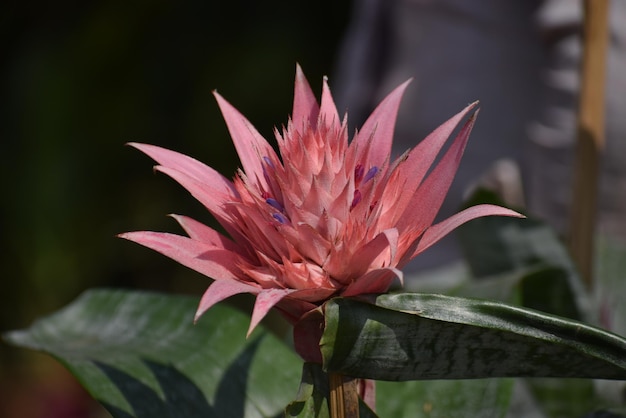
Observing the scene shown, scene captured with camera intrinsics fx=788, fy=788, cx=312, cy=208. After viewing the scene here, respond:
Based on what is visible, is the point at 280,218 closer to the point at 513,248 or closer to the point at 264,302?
the point at 264,302

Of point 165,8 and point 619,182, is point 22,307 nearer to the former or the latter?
point 165,8

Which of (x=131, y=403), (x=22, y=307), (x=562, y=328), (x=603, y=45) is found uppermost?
(x=603, y=45)

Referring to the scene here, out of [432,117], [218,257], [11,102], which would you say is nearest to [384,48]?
[432,117]

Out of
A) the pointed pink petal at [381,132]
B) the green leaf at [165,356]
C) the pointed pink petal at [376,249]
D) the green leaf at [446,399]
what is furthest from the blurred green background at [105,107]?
the pointed pink petal at [376,249]

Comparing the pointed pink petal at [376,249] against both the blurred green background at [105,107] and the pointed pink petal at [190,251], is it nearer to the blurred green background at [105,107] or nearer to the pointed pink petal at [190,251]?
the pointed pink petal at [190,251]

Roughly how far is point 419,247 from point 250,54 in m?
1.92

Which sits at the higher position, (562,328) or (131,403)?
(562,328)

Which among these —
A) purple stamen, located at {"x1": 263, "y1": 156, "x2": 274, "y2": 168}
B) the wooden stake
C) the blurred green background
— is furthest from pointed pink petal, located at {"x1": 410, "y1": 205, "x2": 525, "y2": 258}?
the blurred green background

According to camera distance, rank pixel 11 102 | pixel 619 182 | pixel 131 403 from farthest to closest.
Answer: pixel 11 102
pixel 619 182
pixel 131 403

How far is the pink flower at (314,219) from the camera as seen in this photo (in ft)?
1.41

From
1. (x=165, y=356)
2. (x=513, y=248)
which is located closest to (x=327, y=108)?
(x=165, y=356)

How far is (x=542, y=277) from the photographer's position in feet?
2.40

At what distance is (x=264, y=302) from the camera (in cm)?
40

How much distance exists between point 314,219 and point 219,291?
0.22 ft
